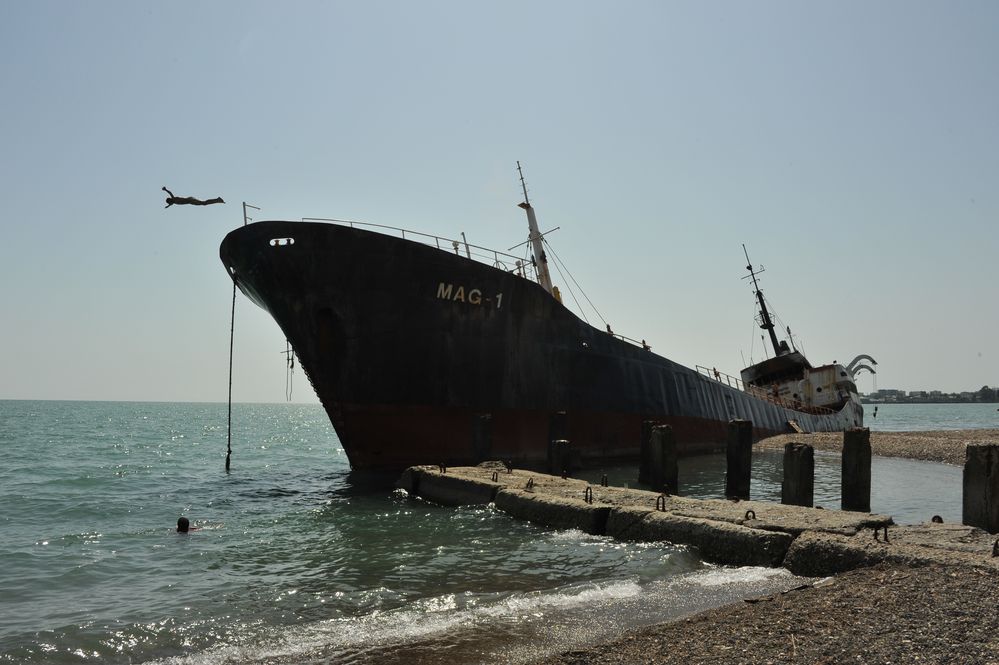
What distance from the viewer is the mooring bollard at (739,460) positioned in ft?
41.1

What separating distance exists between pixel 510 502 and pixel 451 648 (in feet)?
18.0

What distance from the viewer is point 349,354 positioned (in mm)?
16000

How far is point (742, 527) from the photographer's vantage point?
26.6 feet

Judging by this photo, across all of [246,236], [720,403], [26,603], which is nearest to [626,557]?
[26,603]

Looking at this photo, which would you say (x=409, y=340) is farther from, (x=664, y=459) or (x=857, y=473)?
(x=857, y=473)

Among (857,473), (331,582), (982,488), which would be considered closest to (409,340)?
(331,582)

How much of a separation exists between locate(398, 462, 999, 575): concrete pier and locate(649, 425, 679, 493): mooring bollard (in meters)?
1.79

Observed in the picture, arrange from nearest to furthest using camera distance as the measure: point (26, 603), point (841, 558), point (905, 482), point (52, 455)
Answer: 1. point (841, 558)
2. point (26, 603)
3. point (905, 482)
4. point (52, 455)

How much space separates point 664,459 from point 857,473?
3145 millimetres

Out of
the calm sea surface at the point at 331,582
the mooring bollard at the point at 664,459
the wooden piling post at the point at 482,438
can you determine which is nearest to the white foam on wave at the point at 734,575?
the calm sea surface at the point at 331,582

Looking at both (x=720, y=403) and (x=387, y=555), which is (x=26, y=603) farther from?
(x=720, y=403)

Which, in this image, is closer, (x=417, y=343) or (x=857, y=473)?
(x=857, y=473)

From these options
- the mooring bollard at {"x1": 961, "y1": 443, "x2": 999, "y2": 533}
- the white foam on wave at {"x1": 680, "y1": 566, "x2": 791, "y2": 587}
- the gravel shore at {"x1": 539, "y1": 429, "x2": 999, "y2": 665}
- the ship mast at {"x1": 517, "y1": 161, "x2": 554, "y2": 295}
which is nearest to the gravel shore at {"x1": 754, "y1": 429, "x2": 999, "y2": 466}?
the ship mast at {"x1": 517, "y1": 161, "x2": 554, "y2": 295}

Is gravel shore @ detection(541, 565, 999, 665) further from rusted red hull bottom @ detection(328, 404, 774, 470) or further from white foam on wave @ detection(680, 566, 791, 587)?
rusted red hull bottom @ detection(328, 404, 774, 470)
